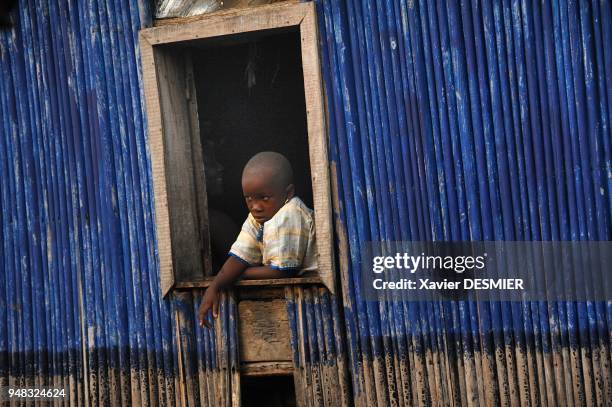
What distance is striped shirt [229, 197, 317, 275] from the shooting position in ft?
17.2

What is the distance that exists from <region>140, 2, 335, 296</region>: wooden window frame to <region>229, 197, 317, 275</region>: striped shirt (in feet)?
0.53

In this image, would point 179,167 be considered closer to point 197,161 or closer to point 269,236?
point 197,161

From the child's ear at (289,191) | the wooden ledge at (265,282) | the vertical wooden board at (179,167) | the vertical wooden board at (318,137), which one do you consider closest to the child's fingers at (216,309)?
the wooden ledge at (265,282)

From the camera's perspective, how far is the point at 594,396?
4.71 m

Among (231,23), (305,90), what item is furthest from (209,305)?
(231,23)

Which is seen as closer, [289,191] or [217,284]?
[217,284]

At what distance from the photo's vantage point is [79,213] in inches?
220

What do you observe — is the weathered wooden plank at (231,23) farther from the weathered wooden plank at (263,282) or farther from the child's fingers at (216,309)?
the child's fingers at (216,309)

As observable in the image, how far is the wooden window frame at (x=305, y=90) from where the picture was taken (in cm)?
504

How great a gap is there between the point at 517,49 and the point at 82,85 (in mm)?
2779

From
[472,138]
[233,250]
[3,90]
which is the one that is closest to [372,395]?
[233,250]

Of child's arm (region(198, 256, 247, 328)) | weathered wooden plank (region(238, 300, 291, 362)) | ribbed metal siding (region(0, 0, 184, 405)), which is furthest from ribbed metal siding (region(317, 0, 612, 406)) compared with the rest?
ribbed metal siding (region(0, 0, 184, 405))

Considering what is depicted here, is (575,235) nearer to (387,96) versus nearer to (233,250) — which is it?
(387,96)

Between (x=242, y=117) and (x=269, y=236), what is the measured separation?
1.73m
